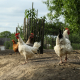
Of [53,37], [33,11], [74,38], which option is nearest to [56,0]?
[33,11]

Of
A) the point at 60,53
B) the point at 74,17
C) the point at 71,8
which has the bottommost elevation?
the point at 60,53

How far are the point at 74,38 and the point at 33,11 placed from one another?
27.5 feet

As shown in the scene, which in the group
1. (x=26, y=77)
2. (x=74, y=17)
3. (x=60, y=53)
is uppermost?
(x=74, y=17)

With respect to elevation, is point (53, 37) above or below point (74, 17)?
below

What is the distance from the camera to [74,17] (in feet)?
30.5

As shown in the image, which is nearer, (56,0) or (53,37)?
(56,0)

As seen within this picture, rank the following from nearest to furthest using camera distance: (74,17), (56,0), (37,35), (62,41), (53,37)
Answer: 1. (62,41)
2. (74,17)
3. (37,35)
4. (56,0)
5. (53,37)

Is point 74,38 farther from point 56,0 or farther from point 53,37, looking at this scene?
point 56,0

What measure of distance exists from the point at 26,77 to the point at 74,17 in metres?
6.55

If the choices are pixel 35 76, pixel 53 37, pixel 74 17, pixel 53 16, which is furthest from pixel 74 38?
pixel 35 76

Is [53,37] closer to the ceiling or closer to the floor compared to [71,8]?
closer to the floor

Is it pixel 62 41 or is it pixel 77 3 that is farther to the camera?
pixel 77 3

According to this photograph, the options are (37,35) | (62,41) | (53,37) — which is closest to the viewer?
(62,41)

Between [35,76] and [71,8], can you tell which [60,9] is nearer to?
[71,8]
